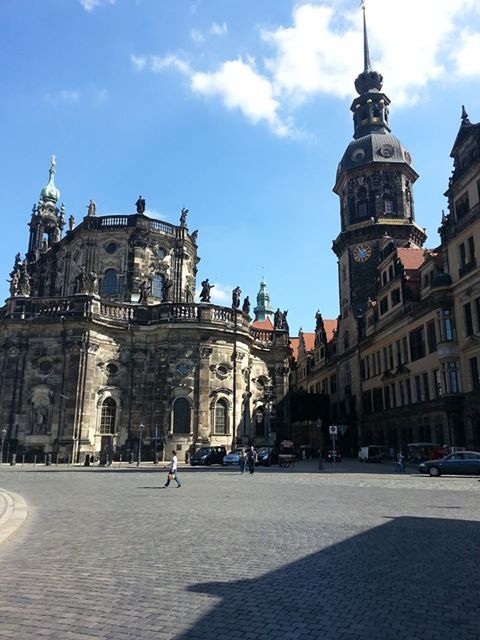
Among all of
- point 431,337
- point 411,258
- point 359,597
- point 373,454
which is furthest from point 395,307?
point 359,597

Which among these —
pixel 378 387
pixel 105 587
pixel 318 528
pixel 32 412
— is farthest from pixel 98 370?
pixel 105 587

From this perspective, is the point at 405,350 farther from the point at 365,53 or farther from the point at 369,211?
the point at 365,53

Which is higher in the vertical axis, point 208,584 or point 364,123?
point 364,123

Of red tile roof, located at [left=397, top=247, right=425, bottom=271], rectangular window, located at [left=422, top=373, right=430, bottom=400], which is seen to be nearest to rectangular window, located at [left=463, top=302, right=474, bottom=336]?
rectangular window, located at [left=422, top=373, right=430, bottom=400]

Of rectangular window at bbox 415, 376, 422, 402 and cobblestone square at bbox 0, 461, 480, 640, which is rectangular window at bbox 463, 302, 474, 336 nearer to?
rectangular window at bbox 415, 376, 422, 402

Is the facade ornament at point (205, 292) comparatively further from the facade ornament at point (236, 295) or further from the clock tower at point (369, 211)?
the clock tower at point (369, 211)

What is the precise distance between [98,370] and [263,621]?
42.8 metres

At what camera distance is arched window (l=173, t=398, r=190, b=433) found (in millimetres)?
46156

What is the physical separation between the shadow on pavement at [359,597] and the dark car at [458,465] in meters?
19.4

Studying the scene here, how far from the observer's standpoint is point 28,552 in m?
9.34

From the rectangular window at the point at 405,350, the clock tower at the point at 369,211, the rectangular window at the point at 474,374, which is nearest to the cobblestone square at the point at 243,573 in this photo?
the rectangular window at the point at 474,374

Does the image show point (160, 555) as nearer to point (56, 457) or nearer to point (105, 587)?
point (105, 587)

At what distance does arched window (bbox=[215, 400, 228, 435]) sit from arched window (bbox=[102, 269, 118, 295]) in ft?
53.4

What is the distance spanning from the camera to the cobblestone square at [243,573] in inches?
220
